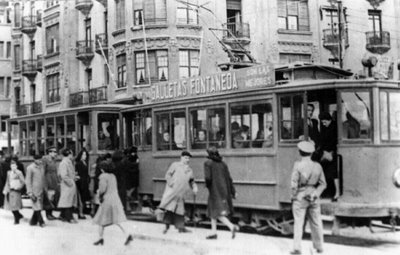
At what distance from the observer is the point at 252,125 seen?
477 inches

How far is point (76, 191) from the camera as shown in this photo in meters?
14.4

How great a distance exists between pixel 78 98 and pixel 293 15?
1396cm

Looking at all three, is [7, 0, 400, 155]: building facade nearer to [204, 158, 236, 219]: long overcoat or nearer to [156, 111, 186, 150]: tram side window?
[156, 111, 186, 150]: tram side window

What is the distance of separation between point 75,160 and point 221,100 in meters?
4.79

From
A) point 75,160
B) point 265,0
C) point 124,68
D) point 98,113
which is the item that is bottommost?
point 75,160

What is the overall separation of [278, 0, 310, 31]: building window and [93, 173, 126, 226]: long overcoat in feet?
78.8

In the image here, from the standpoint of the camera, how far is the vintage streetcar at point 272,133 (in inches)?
413

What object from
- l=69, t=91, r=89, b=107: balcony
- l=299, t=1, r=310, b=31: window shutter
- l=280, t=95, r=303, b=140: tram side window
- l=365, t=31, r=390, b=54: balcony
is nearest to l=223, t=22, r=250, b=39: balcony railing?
l=299, t=1, r=310, b=31: window shutter

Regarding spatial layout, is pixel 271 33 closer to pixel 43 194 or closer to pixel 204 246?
pixel 43 194

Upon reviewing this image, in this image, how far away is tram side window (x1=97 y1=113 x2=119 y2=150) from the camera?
16.7 metres

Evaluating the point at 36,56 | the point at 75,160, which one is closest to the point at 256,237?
the point at 75,160

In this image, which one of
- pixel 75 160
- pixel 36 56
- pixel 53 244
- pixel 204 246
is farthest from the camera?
pixel 36 56

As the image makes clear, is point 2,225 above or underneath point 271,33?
underneath

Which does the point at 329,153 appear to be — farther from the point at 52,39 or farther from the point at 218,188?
the point at 52,39
